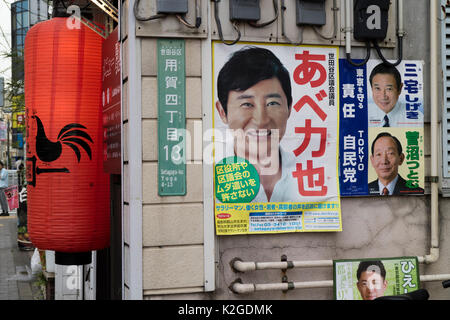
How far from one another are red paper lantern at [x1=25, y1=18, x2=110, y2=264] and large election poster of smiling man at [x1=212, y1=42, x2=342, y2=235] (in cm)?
194

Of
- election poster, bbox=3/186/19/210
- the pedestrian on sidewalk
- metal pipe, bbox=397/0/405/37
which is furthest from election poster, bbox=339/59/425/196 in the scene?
the pedestrian on sidewalk

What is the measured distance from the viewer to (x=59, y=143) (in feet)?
22.2

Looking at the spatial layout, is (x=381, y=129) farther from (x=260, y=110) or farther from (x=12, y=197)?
(x=12, y=197)

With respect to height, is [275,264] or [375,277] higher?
[275,264]

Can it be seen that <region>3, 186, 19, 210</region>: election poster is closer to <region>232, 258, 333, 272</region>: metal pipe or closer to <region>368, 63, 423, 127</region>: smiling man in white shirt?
<region>232, 258, 333, 272</region>: metal pipe

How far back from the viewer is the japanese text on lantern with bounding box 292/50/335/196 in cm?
608

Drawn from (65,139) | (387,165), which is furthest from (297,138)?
(65,139)

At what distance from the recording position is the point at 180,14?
5.74 metres

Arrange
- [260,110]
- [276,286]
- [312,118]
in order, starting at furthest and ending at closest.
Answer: [312,118]
[260,110]
[276,286]

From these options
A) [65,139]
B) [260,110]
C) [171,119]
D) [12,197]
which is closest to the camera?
[171,119]

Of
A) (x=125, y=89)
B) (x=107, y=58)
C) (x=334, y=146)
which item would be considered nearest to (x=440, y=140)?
(x=334, y=146)

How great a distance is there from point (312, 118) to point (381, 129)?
2.80 ft

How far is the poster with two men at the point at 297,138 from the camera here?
589 centimetres

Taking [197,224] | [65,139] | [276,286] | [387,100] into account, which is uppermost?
[387,100]
